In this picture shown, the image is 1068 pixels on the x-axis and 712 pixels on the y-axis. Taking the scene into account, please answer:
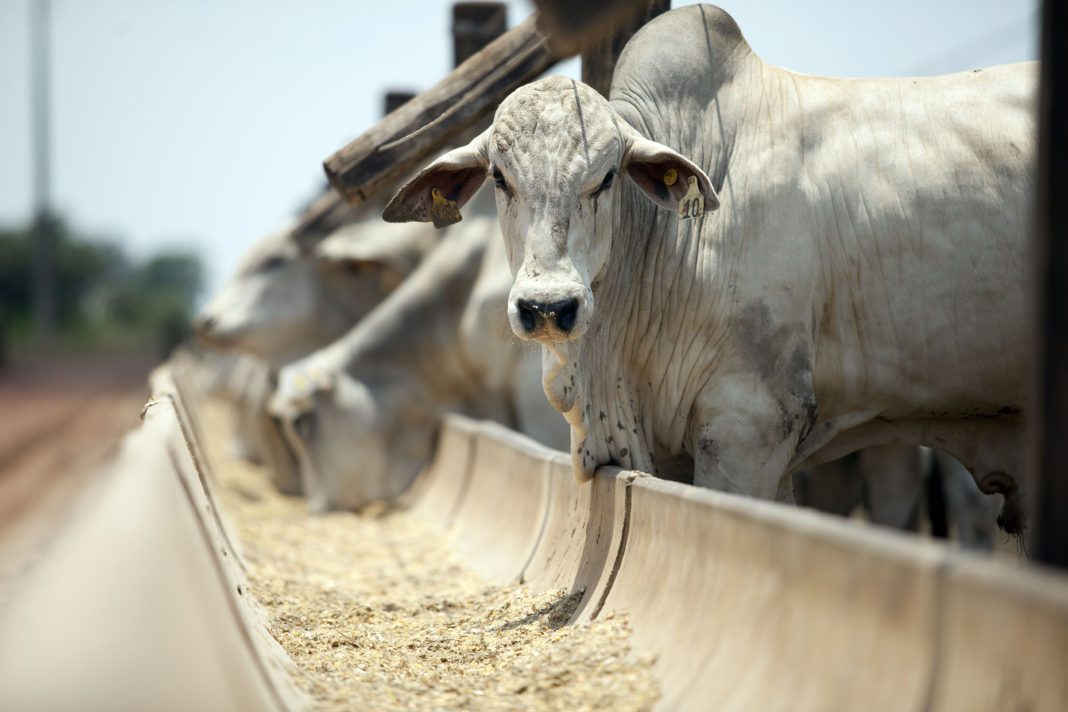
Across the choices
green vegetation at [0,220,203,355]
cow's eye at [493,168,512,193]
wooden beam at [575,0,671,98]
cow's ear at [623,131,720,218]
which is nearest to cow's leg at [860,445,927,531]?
wooden beam at [575,0,671,98]

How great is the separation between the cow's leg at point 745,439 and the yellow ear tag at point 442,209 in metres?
1.41

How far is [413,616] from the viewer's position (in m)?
5.49

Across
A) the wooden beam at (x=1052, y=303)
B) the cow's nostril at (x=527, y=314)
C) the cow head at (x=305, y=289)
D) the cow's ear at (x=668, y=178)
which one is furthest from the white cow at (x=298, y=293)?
the wooden beam at (x=1052, y=303)

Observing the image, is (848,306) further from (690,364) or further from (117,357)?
(117,357)

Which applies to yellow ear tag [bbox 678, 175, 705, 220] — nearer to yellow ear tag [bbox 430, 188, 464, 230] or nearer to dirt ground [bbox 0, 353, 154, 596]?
yellow ear tag [bbox 430, 188, 464, 230]

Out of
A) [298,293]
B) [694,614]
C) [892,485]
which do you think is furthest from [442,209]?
[298,293]

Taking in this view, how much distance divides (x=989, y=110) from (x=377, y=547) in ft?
16.0

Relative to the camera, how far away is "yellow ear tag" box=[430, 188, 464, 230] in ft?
18.8

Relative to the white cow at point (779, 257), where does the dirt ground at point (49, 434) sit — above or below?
below

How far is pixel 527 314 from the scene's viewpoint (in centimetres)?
464

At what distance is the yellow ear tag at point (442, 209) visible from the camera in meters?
5.73

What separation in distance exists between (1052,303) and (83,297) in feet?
260

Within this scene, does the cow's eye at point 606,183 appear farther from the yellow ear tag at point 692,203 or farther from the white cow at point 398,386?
the white cow at point 398,386

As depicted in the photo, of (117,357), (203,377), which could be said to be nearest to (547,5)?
(203,377)
